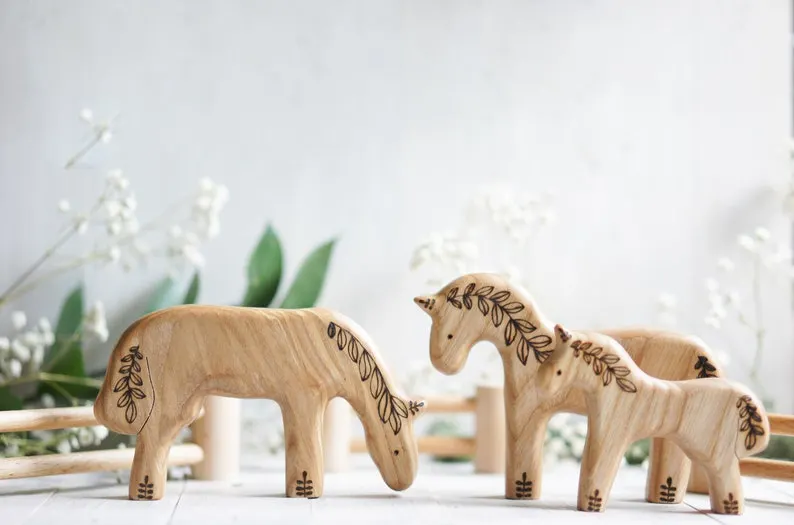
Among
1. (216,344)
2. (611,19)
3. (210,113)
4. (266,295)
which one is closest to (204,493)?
(216,344)

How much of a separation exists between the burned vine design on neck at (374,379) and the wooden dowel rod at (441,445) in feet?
1.07

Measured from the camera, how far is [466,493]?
101 cm

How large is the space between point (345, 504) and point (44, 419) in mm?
311

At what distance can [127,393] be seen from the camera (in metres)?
0.88

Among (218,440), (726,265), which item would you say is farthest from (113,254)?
(726,265)

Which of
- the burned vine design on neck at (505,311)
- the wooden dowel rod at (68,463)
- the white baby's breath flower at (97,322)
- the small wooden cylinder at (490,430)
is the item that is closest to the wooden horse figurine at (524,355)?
the burned vine design on neck at (505,311)

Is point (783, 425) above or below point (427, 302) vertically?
below

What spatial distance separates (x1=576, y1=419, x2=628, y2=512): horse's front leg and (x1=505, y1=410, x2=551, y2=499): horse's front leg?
0.07 meters

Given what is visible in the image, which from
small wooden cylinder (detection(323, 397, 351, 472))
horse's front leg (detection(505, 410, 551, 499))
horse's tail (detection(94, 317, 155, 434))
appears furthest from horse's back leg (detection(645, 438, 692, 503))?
horse's tail (detection(94, 317, 155, 434))

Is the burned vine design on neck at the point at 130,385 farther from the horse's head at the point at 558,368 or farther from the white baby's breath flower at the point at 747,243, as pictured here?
the white baby's breath flower at the point at 747,243

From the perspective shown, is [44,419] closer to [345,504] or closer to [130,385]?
[130,385]

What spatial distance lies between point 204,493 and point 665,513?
1.48ft

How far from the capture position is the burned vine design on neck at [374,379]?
2.98 feet

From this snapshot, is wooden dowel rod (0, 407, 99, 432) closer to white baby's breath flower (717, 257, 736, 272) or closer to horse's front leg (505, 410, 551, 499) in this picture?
horse's front leg (505, 410, 551, 499)
